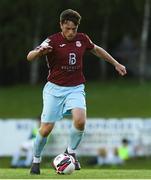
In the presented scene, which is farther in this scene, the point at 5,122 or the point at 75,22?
the point at 5,122

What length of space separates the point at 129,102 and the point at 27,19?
12043 mm

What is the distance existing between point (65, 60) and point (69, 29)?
0.50m

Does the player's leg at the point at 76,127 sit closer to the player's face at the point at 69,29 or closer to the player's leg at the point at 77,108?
the player's leg at the point at 77,108

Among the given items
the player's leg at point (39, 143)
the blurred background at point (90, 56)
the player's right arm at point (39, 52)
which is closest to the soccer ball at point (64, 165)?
the player's leg at point (39, 143)

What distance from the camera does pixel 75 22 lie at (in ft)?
44.8

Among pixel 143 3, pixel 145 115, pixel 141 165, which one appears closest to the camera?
pixel 141 165

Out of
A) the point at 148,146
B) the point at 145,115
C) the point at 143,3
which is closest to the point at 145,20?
the point at 143,3

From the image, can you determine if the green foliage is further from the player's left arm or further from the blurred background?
the player's left arm

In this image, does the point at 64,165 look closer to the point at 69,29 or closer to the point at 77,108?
the point at 77,108

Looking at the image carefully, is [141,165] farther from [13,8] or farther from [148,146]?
[13,8]

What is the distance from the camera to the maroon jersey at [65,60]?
13.8 meters

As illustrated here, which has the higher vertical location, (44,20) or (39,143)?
(44,20)

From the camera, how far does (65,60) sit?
545 inches

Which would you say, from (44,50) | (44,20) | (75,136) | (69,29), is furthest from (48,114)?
(44,20)
